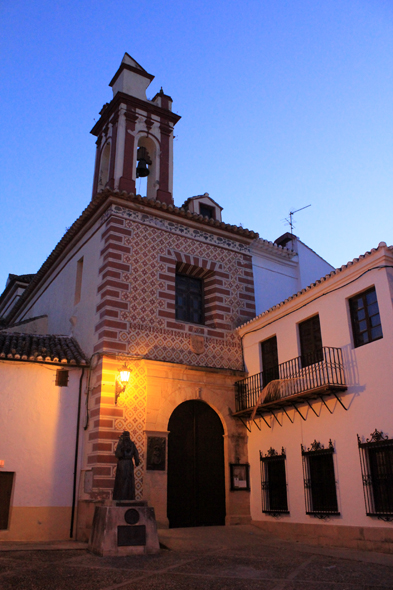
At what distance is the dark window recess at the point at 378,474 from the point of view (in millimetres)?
8875

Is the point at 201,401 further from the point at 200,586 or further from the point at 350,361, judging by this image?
the point at 200,586

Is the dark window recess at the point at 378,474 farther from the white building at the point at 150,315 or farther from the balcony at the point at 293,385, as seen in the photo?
the white building at the point at 150,315

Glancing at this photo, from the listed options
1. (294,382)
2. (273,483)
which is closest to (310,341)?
(294,382)

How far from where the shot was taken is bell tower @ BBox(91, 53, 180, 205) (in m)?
14.2

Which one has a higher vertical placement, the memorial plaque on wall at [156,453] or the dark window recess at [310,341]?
the dark window recess at [310,341]

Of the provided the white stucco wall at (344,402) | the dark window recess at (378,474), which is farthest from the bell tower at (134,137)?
the dark window recess at (378,474)

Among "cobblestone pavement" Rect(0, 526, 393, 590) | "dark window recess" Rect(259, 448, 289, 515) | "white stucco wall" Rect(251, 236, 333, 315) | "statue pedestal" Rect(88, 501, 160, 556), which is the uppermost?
"white stucco wall" Rect(251, 236, 333, 315)

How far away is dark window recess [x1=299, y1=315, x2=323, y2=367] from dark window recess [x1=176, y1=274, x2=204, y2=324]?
320 cm

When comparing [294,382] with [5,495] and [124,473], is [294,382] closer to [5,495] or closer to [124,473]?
[124,473]

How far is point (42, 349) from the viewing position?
11.6 metres

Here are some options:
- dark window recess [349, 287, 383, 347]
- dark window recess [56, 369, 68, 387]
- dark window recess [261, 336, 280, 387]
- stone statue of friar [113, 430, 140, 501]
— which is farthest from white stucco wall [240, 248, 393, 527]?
dark window recess [56, 369, 68, 387]

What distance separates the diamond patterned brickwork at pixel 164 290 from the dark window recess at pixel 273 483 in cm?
266

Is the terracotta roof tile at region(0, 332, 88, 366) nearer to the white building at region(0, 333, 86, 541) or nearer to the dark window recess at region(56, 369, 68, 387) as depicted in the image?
the white building at region(0, 333, 86, 541)

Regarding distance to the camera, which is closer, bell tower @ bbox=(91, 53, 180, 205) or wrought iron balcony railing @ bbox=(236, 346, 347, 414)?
wrought iron balcony railing @ bbox=(236, 346, 347, 414)
